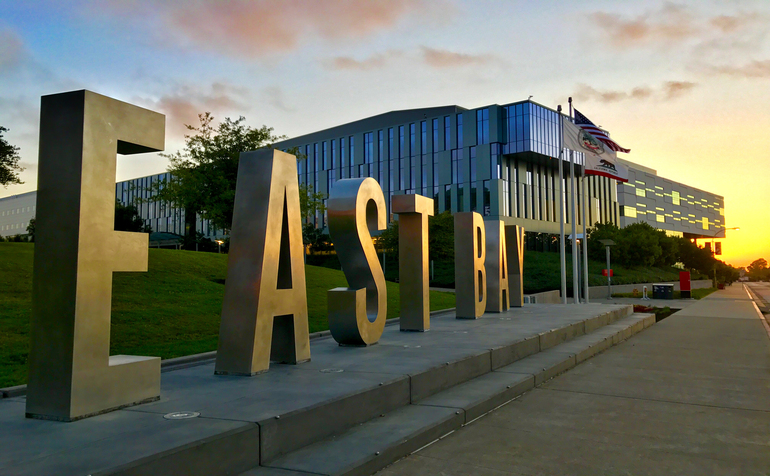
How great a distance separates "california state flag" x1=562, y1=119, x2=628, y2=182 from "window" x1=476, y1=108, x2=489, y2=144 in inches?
1250

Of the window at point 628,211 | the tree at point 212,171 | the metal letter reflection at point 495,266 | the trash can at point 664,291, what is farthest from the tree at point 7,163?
the window at point 628,211

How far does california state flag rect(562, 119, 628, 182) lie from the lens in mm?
23578

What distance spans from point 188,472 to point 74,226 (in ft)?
8.12

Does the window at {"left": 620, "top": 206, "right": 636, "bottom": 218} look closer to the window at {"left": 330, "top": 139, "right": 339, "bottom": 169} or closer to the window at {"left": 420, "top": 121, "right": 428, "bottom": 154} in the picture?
the window at {"left": 420, "top": 121, "right": 428, "bottom": 154}

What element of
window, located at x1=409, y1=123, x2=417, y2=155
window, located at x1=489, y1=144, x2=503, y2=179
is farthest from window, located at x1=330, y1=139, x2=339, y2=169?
window, located at x1=489, y1=144, x2=503, y2=179

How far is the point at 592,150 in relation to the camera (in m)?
24.1

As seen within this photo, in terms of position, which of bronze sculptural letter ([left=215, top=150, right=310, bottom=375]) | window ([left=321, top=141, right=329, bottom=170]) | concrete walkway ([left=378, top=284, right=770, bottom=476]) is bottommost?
concrete walkway ([left=378, top=284, right=770, bottom=476])

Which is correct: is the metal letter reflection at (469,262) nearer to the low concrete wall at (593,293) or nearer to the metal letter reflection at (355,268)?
the metal letter reflection at (355,268)

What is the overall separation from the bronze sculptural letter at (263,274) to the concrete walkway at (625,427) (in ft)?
8.80

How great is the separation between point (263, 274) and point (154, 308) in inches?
320

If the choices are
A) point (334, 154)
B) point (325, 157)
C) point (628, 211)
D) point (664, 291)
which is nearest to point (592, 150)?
point (664, 291)

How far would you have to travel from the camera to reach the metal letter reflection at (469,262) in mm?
14836

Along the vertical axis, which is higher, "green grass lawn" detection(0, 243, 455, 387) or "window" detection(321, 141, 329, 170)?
"window" detection(321, 141, 329, 170)

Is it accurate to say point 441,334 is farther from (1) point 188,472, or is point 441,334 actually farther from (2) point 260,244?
(1) point 188,472
